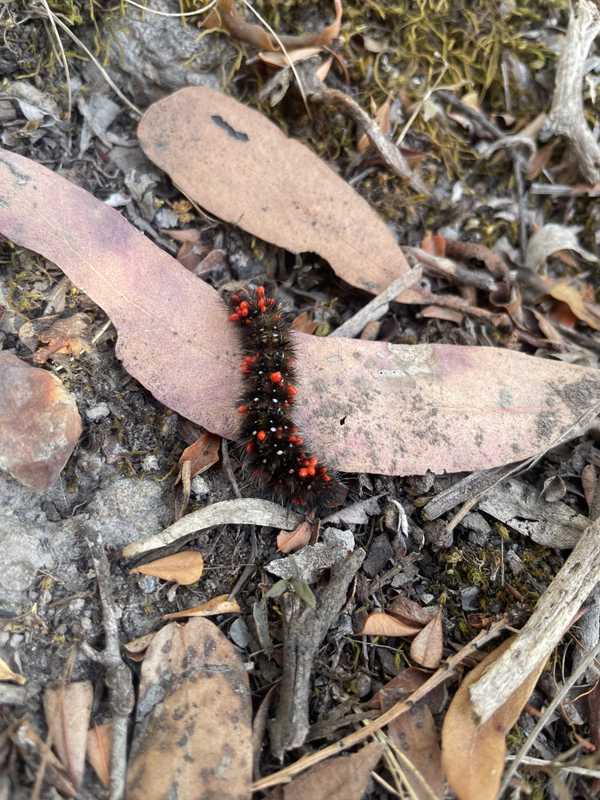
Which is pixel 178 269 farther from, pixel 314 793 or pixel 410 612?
pixel 314 793

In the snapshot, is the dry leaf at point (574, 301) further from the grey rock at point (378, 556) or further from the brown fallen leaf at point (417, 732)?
the brown fallen leaf at point (417, 732)

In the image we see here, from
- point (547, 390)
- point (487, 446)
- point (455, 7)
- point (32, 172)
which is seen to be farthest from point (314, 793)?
point (455, 7)

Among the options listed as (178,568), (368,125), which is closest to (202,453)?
(178,568)

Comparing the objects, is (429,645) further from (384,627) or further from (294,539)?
(294,539)

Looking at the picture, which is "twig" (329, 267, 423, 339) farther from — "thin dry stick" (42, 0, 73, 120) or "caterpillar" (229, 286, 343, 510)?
"thin dry stick" (42, 0, 73, 120)

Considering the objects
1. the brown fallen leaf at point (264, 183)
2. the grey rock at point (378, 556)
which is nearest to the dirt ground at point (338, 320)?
the grey rock at point (378, 556)

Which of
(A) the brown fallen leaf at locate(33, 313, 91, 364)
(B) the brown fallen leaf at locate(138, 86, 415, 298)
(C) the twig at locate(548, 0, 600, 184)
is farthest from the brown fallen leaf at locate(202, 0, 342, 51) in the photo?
(A) the brown fallen leaf at locate(33, 313, 91, 364)
